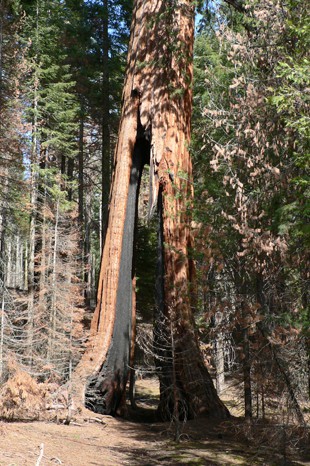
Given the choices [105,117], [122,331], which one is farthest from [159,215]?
[105,117]

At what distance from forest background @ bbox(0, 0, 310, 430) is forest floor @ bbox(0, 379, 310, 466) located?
24.4 inches

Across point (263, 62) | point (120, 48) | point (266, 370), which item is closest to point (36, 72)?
point (120, 48)

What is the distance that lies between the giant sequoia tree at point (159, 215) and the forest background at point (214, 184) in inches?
22.4

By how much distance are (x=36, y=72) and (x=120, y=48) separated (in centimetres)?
368

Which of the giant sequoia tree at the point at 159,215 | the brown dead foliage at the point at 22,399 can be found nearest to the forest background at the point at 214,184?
the giant sequoia tree at the point at 159,215

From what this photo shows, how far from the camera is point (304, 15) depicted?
22.9ft

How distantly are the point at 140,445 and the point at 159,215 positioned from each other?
482 centimetres

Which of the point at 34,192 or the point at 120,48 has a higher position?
the point at 120,48

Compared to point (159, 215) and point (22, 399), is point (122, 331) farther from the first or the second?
point (22, 399)

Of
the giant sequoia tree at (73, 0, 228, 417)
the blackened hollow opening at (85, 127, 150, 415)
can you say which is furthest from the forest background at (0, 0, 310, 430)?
the blackened hollow opening at (85, 127, 150, 415)

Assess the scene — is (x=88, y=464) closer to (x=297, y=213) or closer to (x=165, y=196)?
(x=297, y=213)

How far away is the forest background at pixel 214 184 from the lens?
23.7 feet

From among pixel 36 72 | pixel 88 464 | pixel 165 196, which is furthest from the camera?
pixel 36 72

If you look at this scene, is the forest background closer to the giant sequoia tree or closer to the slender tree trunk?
the slender tree trunk
